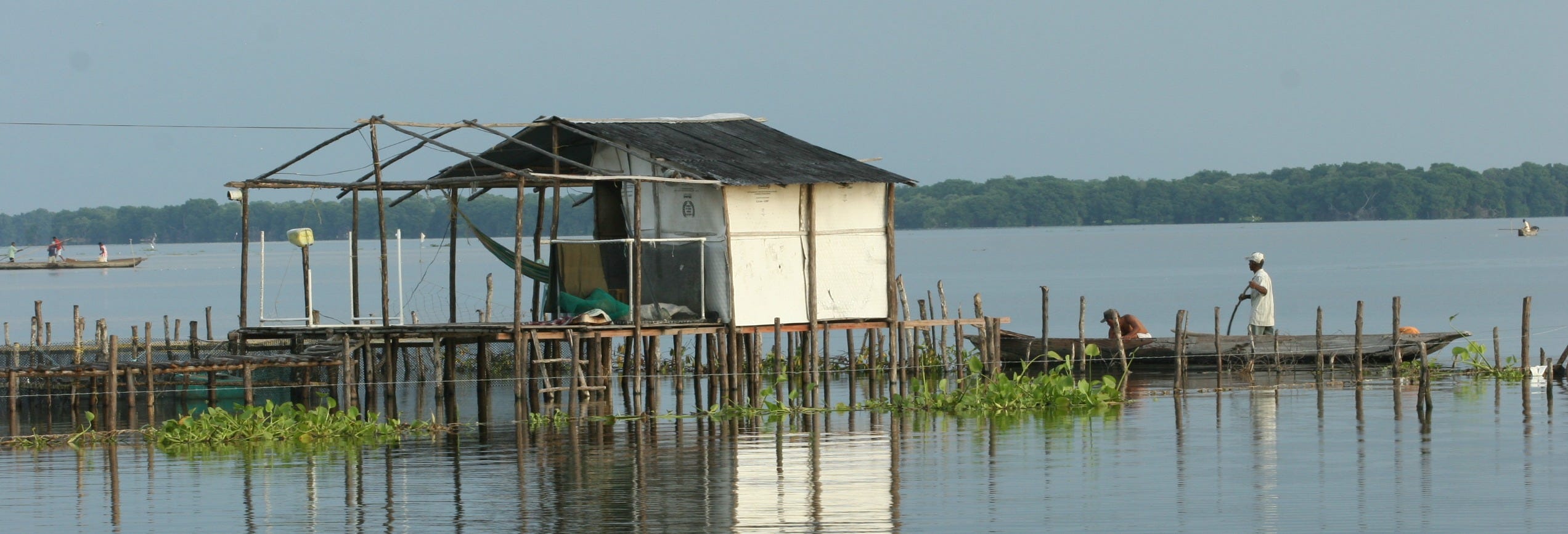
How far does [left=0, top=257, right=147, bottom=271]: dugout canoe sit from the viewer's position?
298 feet

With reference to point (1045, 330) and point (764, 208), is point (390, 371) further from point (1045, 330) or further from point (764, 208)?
point (1045, 330)

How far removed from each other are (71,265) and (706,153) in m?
80.6

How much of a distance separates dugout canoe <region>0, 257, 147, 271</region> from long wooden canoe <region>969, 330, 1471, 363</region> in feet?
242

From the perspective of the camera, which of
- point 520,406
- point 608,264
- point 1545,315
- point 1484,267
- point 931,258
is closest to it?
point 520,406

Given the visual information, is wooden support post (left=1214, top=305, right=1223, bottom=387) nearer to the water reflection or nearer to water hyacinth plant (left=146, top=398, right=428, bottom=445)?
the water reflection

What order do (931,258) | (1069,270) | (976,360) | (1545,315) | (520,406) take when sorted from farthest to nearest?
1. (931,258)
2. (1069,270)
3. (1545,315)
4. (976,360)
5. (520,406)

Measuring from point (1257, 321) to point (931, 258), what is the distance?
8073cm

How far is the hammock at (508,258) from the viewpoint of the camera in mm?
22516

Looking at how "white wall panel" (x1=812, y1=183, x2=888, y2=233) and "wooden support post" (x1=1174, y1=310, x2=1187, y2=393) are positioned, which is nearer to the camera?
"white wall panel" (x1=812, y1=183, x2=888, y2=233)

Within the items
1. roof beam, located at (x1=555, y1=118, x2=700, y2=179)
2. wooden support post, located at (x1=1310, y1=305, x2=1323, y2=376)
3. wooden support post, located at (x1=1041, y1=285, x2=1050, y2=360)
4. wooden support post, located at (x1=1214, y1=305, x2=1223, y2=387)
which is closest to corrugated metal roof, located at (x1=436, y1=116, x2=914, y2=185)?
roof beam, located at (x1=555, y1=118, x2=700, y2=179)

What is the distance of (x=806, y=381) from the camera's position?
23.6 m

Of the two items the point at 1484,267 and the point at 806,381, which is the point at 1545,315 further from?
the point at 1484,267

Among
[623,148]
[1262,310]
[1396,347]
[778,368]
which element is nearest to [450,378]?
[778,368]

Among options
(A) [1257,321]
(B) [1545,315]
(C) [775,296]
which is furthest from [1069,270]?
(C) [775,296]
